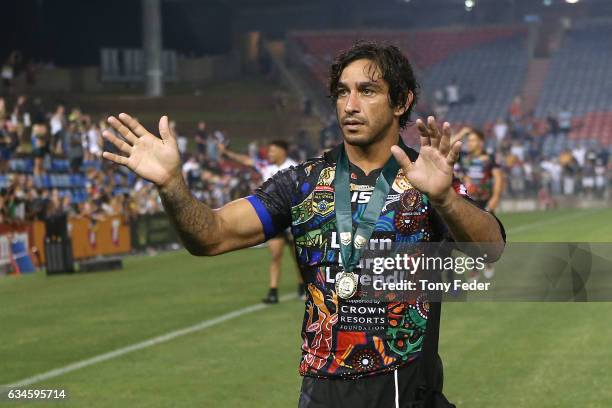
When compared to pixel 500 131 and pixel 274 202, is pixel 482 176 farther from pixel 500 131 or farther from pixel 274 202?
pixel 500 131

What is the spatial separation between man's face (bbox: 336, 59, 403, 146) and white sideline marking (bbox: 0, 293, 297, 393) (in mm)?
7112

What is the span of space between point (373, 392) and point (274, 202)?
0.81 meters

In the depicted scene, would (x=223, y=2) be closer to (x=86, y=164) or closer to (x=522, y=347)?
(x=86, y=164)

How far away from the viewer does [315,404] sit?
475cm

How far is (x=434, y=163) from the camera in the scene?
14.4ft

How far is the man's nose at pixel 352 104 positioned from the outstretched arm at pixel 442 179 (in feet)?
0.82

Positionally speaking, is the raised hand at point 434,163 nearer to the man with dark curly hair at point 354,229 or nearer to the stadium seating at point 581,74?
the man with dark curly hair at point 354,229

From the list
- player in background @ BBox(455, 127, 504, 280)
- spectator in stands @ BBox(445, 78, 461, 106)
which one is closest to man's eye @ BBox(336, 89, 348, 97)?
player in background @ BBox(455, 127, 504, 280)

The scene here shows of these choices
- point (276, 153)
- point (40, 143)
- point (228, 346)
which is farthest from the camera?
point (40, 143)

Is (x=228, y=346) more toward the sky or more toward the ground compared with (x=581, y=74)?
more toward the ground

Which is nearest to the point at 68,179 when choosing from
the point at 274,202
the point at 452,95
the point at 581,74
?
the point at 274,202

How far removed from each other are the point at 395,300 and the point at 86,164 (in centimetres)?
2820

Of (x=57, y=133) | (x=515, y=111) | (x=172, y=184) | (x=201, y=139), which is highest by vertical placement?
(x=172, y=184)

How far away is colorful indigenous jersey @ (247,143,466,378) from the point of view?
4707 mm
